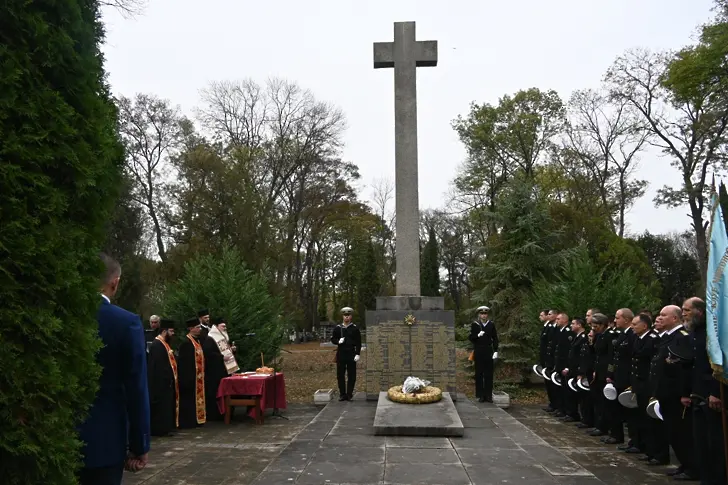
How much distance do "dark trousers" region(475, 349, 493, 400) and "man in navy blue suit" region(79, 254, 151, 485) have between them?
9.35 meters

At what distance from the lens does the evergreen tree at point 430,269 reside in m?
39.4

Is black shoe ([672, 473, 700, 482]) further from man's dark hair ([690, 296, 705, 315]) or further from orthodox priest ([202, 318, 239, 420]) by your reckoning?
orthodox priest ([202, 318, 239, 420])

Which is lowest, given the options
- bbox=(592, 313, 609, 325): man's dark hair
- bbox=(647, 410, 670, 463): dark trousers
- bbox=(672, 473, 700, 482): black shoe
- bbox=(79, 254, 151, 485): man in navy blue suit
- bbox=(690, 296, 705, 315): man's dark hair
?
bbox=(672, 473, 700, 482): black shoe

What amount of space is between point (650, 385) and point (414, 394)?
131 inches

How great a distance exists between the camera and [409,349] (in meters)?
10.9

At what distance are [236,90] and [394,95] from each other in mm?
22548

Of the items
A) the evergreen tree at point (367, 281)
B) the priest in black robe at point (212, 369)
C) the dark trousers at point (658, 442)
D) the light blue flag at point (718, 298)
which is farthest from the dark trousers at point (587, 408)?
the evergreen tree at point (367, 281)

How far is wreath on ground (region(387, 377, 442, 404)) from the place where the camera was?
8555mm

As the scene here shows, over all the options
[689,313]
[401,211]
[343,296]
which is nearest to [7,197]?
[689,313]

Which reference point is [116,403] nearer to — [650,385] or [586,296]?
[650,385]

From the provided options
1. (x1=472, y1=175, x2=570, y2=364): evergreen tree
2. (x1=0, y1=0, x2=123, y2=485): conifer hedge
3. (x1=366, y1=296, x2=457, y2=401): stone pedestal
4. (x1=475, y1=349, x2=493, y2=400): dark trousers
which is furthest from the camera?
(x1=472, y1=175, x2=570, y2=364): evergreen tree

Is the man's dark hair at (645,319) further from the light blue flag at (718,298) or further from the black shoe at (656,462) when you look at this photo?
the light blue flag at (718,298)

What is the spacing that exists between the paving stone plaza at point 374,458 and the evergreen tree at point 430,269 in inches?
1176

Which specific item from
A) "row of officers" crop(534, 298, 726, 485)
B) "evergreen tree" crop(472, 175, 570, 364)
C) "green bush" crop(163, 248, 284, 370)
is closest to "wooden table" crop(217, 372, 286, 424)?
"green bush" crop(163, 248, 284, 370)
